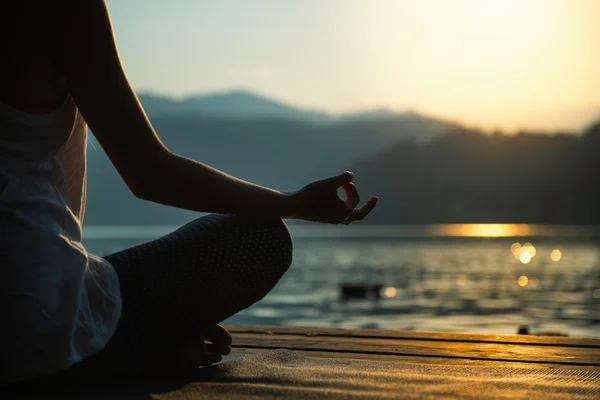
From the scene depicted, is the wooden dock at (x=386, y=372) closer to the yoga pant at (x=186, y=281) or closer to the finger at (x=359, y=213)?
the yoga pant at (x=186, y=281)

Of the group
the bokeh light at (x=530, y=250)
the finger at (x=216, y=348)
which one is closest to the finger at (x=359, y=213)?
the finger at (x=216, y=348)

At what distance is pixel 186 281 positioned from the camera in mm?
2117

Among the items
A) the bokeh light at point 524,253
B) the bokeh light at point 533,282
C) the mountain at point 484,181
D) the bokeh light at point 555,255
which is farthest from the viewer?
the mountain at point 484,181

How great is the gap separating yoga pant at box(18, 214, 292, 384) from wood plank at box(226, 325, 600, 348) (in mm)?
1411

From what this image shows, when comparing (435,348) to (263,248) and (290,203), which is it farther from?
(290,203)

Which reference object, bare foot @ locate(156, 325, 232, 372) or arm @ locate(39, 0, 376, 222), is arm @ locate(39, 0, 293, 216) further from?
bare foot @ locate(156, 325, 232, 372)

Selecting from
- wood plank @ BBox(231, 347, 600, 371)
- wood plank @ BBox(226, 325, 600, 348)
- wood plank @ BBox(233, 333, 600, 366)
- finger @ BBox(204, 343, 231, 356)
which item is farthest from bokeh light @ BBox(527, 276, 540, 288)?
finger @ BBox(204, 343, 231, 356)

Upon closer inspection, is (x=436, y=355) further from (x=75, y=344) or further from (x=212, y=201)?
(x=75, y=344)

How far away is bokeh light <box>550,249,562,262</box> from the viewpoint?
81656mm

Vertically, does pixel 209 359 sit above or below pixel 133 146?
below

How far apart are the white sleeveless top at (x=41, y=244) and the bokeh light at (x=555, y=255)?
8281 centimetres

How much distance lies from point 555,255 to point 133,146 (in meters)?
90.5

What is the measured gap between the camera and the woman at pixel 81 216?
63.7 inches

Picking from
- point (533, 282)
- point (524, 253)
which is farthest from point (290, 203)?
point (524, 253)
